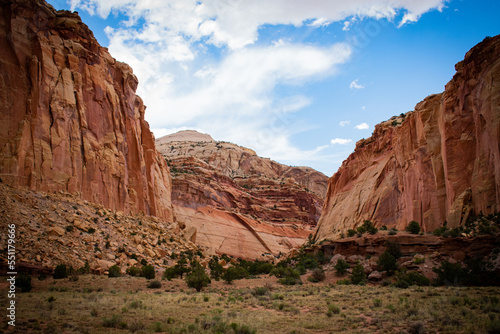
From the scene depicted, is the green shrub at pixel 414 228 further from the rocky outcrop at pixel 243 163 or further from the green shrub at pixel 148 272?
the rocky outcrop at pixel 243 163

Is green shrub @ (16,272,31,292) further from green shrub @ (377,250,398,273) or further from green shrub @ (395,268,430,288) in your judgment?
green shrub @ (377,250,398,273)

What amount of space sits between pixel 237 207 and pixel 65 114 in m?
46.9

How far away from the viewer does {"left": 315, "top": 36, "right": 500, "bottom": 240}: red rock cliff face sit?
25188 millimetres

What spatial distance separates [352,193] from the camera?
5041 cm

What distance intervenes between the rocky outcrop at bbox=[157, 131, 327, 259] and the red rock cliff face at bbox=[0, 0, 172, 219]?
16657mm

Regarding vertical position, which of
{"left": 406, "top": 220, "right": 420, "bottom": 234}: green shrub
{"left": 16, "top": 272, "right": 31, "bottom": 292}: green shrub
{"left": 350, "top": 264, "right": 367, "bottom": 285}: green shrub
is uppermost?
{"left": 406, "top": 220, "right": 420, "bottom": 234}: green shrub

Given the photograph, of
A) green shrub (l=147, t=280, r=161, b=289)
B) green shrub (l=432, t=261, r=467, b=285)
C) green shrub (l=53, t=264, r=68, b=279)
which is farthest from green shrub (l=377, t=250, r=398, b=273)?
green shrub (l=53, t=264, r=68, b=279)

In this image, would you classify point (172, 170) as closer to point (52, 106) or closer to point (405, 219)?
point (52, 106)

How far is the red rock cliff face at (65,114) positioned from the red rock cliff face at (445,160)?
29.9m

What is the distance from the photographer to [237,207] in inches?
2923

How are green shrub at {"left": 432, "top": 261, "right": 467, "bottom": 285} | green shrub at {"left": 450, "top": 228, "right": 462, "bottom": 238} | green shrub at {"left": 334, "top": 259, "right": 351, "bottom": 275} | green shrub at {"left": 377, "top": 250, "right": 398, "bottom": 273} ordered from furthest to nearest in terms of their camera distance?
1. green shrub at {"left": 334, "top": 259, "right": 351, "bottom": 275}
2. green shrub at {"left": 377, "top": 250, "right": 398, "bottom": 273}
3. green shrub at {"left": 450, "top": 228, "right": 462, "bottom": 238}
4. green shrub at {"left": 432, "top": 261, "right": 467, "bottom": 285}

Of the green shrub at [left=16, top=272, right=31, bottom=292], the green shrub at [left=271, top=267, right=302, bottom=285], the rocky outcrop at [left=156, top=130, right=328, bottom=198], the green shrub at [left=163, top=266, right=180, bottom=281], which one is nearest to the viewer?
the green shrub at [left=16, top=272, right=31, bottom=292]

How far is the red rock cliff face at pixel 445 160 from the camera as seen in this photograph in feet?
82.6

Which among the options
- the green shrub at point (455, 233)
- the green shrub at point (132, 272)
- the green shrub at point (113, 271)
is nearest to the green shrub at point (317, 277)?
the green shrub at point (455, 233)
